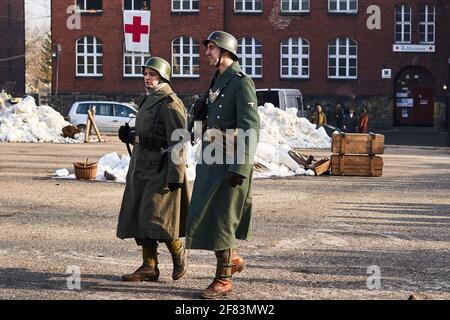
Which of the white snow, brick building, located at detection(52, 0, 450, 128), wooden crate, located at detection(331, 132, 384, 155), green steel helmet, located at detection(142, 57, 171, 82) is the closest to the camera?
green steel helmet, located at detection(142, 57, 171, 82)

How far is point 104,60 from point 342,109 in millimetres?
A: 12621

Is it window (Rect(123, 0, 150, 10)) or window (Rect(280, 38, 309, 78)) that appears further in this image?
window (Rect(123, 0, 150, 10))

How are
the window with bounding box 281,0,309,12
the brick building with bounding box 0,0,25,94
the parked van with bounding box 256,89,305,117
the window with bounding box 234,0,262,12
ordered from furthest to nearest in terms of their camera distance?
the brick building with bounding box 0,0,25,94 < the window with bounding box 234,0,262,12 < the window with bounding box 281,0,309,12 < the parked van with bounding box 256,89,305,117

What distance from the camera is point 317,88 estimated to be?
171 ft

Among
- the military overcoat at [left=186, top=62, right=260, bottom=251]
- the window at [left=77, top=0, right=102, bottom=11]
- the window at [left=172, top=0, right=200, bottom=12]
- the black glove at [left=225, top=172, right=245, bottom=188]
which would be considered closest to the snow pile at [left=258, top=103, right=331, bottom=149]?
the window at [left=172, top=0, right=200, bottom=12]

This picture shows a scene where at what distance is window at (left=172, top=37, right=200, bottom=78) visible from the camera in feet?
172

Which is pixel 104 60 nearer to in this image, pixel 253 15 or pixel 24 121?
pixel 253 15

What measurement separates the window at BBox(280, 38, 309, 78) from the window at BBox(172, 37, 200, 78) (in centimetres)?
441

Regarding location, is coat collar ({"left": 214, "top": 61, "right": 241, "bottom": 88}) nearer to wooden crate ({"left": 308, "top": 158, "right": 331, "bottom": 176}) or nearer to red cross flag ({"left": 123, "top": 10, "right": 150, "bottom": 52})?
wooden crate ({"left": 308, "top": 158, "right": 331, "bottom": 176})

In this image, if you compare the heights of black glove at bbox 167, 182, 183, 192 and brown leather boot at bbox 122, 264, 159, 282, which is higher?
black glove at bbox 167, 182, 183, 192

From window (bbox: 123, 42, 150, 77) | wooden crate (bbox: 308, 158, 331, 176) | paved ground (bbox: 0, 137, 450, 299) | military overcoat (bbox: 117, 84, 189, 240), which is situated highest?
window (bbox: 123, 42, 150, 77)

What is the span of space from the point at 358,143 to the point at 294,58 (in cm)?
3112

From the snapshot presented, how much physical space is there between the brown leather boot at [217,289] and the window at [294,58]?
1756 inches
